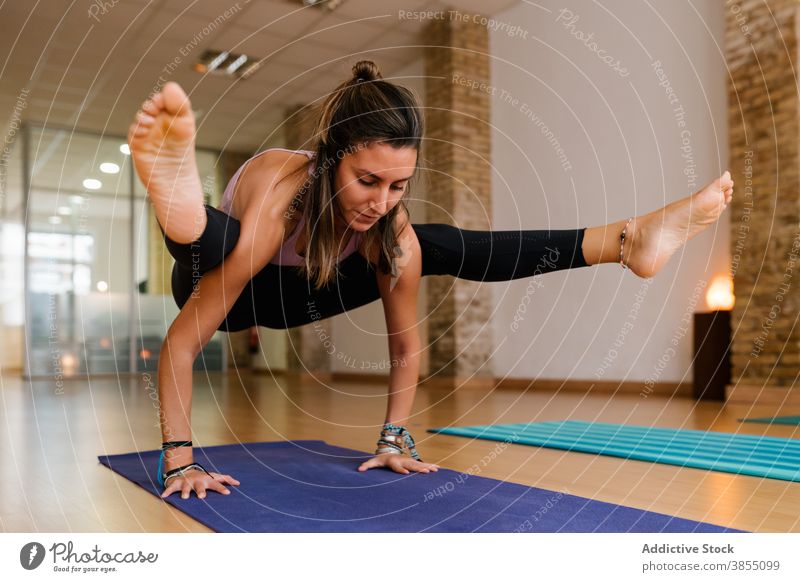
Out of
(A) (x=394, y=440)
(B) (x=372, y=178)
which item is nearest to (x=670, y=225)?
(B) (x=372, y=178)

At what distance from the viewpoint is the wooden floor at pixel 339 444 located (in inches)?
55.5

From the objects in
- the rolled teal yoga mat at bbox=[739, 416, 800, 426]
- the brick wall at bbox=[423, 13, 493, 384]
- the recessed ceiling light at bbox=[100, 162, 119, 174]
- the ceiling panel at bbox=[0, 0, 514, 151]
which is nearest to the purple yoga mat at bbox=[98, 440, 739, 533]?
the rolled teal yoga mat at bbox=[739, 416, 800, 426]

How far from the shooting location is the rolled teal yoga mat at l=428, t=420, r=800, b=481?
1.96m

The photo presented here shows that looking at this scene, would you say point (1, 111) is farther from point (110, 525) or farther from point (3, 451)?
point (110, 525)

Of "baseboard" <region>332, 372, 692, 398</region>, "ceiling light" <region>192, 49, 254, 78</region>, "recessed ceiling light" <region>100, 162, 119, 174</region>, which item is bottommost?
"baseboard" <region>332, 372, 692, 398</region>

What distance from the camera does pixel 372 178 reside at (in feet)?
5.15

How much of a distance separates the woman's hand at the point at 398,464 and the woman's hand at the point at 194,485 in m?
0.41

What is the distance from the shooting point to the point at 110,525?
1.31m

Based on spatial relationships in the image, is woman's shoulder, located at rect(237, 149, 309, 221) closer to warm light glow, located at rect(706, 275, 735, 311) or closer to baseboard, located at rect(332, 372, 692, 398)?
baseboard, located at rect(332, 372, 692, 398)

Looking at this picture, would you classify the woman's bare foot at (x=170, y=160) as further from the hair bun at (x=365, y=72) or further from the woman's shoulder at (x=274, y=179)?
the hair bun at (x=365, y=72)

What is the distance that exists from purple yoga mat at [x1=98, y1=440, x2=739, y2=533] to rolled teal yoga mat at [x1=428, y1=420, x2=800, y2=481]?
0.62 metres

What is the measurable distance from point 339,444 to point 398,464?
648mm

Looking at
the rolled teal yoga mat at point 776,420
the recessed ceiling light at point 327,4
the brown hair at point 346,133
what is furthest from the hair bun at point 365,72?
the recessed ceiling light at point 327,4

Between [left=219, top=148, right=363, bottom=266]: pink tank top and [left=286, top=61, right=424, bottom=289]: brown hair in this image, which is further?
[left=219, top=148, right=363, bottom=266]: pink tank top
